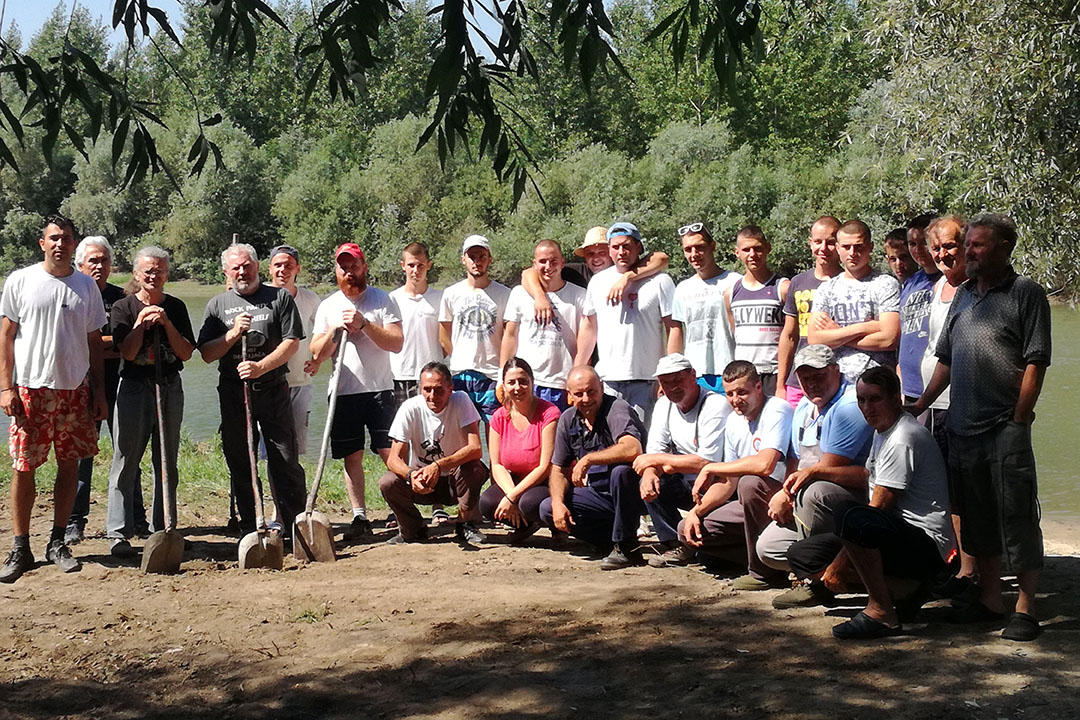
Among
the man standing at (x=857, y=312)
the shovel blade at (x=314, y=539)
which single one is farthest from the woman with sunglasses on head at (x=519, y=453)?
the man standing at (x=857, y=312)

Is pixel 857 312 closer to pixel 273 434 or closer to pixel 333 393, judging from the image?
pixel 333 393

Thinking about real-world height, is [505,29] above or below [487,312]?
above

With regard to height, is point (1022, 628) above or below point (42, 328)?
below

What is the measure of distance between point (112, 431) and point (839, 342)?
4.49m

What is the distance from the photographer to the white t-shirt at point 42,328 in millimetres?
6500

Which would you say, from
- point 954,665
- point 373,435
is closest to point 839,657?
point 954,665

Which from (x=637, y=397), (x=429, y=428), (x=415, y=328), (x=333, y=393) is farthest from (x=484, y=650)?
(x=415, y=328)

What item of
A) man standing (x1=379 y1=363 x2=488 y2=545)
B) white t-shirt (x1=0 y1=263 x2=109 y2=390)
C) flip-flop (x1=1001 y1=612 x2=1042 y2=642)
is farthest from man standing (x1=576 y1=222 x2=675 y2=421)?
white t-shirt (x1=0 y1=263 x2=109 y2=390)

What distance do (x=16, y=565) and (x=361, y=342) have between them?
2457 mm

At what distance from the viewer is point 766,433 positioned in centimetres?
603

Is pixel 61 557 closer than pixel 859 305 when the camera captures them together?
No

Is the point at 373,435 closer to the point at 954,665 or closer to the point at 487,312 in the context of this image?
the point at 487,312

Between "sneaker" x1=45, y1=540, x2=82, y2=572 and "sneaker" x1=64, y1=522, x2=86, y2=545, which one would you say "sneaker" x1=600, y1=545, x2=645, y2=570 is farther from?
"sneaker" x1=64, y1=522, x2=86, y2=545

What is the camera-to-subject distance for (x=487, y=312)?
7.85m
